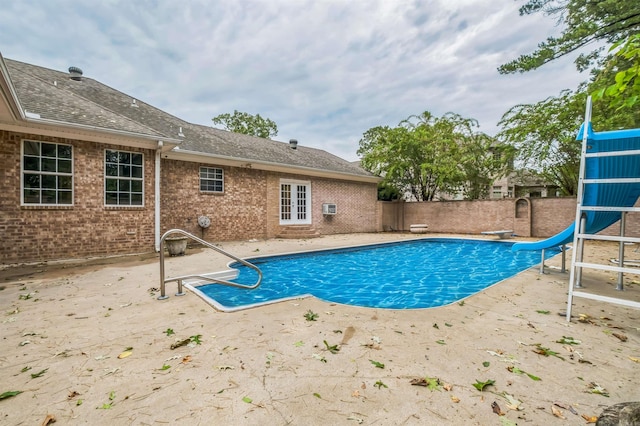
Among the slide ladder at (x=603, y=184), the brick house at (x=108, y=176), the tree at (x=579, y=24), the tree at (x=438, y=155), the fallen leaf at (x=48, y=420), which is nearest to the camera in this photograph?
the fallen leaf at (x=48, y=420)

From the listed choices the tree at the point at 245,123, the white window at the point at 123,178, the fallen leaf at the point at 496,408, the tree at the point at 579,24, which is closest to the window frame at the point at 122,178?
the white window at the point at 123,178

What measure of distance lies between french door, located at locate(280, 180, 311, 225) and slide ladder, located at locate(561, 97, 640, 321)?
11.0 meters

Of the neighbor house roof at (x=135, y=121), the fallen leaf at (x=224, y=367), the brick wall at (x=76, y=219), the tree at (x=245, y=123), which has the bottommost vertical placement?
the fallen leaf at (x=224, y=367)

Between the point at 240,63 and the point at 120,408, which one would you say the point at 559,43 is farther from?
the point at 120,408

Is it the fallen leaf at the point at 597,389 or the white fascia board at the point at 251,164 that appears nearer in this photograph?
the fallen leaf at the point at 597,389

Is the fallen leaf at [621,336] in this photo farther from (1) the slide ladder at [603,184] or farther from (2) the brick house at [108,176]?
(2) the brick house at [108,176]

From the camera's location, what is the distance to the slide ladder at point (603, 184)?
10.3 ft

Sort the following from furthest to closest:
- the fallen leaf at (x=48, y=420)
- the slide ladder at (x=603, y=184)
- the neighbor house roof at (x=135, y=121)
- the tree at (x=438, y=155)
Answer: the tree at (x=438, y=155) → the neighbor house roof at (x=135, y=121) → the slide ladder at (x=603, y=184) → the fallen leaf at (x=48, y=420)

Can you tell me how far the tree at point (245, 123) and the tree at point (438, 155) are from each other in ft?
53.7

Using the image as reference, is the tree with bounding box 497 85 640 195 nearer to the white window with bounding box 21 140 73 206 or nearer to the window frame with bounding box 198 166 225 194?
the window frame with bounding box 198 166 225 194

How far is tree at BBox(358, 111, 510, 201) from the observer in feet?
53.0

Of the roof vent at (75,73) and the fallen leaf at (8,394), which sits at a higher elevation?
the roof vent at (75,73)

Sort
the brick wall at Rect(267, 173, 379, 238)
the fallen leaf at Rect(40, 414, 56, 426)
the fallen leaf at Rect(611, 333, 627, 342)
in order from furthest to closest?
the brick wall at Rect(267, 173, 379, 238), the fallen leaf at Rect(611, 333, 627, 342), the fallen leaf at Rect(40, 414, 56, 426)

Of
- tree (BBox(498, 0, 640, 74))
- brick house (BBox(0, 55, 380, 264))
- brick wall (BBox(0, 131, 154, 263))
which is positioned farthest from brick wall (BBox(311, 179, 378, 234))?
tree (BBox(498, 0, 640, 74))
